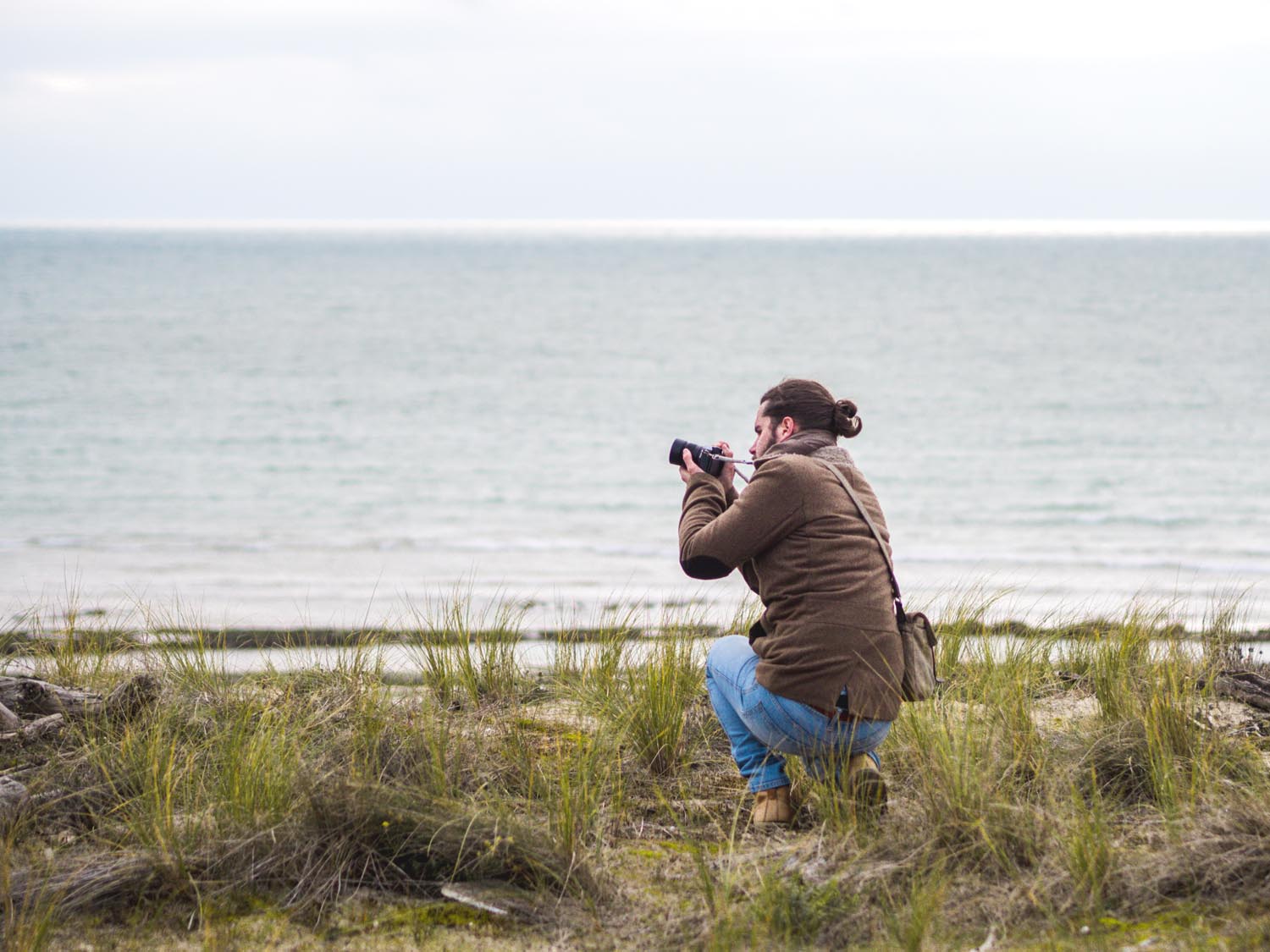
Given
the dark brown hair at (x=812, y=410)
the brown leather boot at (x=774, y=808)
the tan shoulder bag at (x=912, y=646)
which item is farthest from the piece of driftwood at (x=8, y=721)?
the tan shoulder bag at (x=912, y=646)

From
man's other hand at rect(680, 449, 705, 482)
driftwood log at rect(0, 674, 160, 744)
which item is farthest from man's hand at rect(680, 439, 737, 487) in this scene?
driftwood log at rect(0, 674, 160, 744)

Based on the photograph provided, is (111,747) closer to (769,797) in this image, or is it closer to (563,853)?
(563,853)

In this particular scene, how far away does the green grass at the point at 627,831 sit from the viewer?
2.71 metres

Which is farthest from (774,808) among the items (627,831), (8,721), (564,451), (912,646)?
(564,451)

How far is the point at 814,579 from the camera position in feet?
10.2

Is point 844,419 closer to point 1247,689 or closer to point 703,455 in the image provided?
point 703,455

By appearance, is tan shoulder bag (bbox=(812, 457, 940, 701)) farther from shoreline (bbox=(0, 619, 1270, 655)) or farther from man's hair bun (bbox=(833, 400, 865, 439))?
shoreline (bbox=(0, 619, 1270, 655))

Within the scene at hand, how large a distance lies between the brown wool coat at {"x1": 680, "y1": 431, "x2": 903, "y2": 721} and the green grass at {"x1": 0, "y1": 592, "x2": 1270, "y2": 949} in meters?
0.35

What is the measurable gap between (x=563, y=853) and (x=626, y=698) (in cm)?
130

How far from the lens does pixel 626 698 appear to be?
167 inches

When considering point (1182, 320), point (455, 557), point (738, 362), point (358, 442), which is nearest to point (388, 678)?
point (455, 557)

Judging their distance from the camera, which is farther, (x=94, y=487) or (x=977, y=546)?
(x=94, y=487)

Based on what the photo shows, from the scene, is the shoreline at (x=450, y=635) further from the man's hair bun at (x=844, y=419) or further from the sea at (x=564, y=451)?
the man's hair bun at (x=844, y=419)

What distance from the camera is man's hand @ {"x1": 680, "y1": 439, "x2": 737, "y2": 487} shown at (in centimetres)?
348
